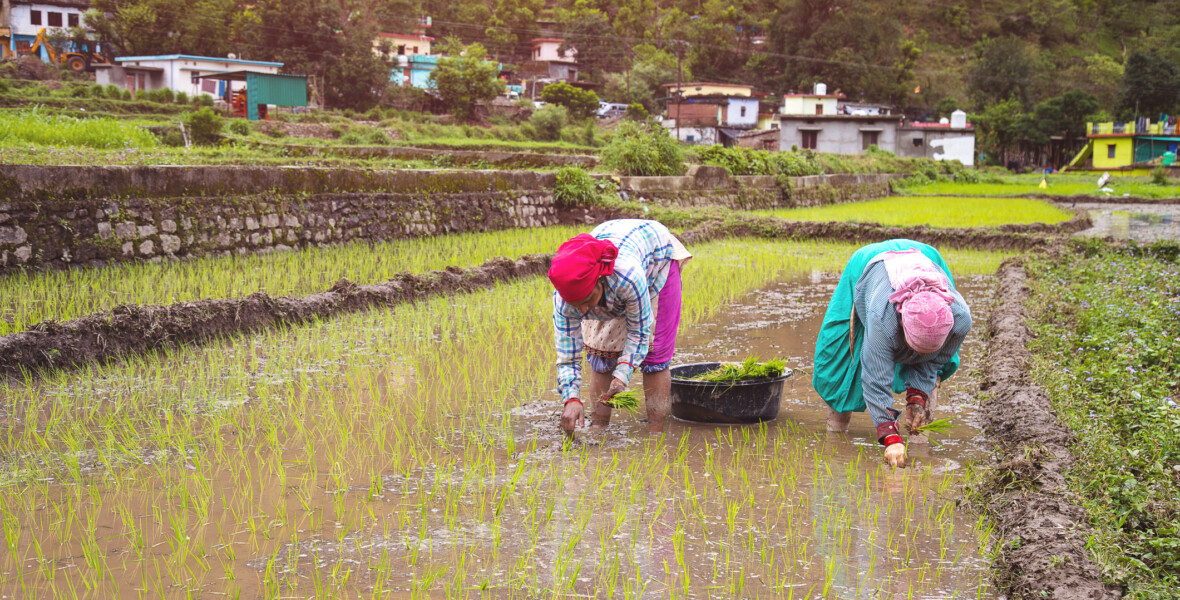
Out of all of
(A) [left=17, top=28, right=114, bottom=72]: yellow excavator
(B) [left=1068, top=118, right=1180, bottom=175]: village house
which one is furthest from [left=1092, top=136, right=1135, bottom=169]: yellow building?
(A) [left=17, top=28, right=114, bottom=72]: yellow excavator

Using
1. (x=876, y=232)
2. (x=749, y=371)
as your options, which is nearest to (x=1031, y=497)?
(x=749, y=371)

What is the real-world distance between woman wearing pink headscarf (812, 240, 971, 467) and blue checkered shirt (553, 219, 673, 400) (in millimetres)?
804

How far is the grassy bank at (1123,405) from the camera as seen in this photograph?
91.6 inches

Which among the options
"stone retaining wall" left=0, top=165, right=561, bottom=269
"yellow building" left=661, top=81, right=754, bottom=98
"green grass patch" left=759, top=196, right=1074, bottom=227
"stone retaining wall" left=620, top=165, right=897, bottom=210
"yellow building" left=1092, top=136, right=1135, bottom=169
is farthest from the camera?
"yellow building" left=661, top=81, right=754, bottom=98

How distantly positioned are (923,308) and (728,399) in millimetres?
1062

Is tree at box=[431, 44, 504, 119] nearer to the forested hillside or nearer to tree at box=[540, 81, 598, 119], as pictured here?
tree at box=[540, 81, 598, 119]

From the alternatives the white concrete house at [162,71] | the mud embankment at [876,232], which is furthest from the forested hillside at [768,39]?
the mud embankment at [876,232]

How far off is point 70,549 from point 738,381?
93.6 inches

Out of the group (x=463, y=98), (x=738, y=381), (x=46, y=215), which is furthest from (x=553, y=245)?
(x=463, y=98)

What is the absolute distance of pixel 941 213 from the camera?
1515 cm

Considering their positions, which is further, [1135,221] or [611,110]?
[611,110]

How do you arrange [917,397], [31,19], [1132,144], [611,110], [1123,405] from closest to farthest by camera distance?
[917,397], [1123,405], [31,19], [1132,144], [611,110]

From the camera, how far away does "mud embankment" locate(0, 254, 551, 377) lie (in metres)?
3.89

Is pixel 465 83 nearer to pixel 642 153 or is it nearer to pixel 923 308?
pixel 642 153
